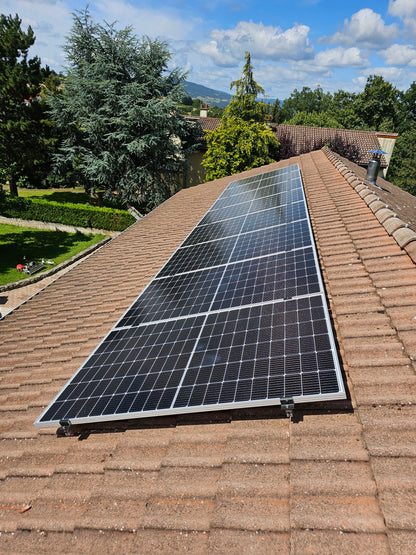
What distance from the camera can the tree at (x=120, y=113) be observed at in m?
30.9

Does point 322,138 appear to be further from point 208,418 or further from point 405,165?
point 208,418

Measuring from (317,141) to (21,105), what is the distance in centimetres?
3502

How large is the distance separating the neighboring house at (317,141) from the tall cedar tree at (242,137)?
4072 millimetres

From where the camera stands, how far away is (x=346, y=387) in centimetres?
349

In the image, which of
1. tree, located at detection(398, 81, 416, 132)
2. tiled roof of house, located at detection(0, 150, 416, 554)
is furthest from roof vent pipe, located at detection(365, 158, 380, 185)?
tree, located at detection(398, 81, 416, 132)

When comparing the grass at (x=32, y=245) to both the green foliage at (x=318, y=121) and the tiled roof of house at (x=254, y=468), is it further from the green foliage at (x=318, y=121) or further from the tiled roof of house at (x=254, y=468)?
the green foliage at (x=318, y=121)

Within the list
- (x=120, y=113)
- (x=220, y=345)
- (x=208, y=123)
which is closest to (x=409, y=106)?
(x=208, y=123)

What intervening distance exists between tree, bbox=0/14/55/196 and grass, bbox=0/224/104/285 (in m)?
4.37

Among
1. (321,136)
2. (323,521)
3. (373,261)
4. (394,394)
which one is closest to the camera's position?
(323,521)

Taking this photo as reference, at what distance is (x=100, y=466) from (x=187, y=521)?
4.28 feet

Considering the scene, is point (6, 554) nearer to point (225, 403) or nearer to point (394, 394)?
point (225, 403)

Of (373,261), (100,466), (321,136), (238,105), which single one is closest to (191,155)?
(238,105)

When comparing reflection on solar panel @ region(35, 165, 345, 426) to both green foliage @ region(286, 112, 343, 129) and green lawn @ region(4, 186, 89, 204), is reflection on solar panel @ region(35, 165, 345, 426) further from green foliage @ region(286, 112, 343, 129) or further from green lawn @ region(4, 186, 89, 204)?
green foliage @ region(286, 112, 343, 129)

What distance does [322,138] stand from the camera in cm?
3828
